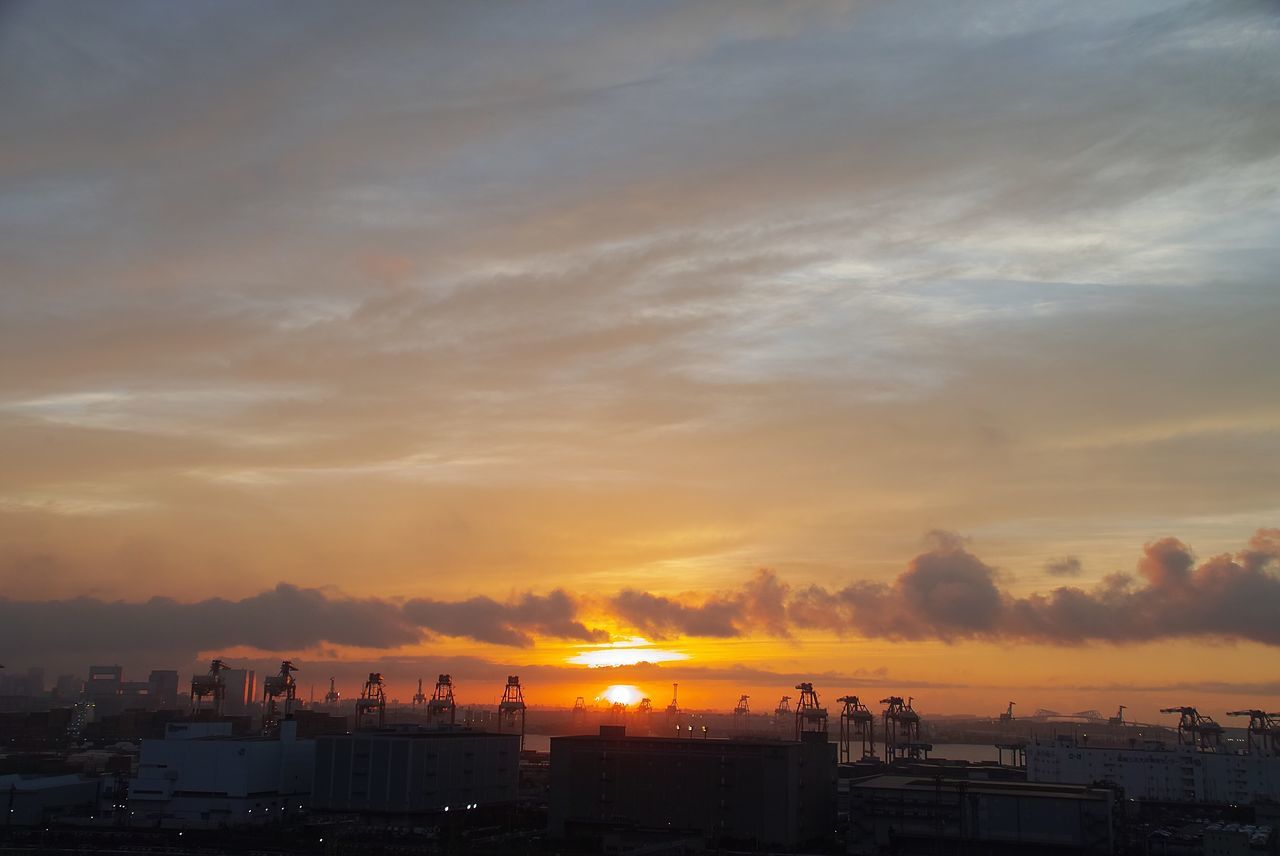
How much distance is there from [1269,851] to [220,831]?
41.1m

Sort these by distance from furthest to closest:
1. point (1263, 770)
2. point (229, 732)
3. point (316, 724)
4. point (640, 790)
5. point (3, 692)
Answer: point (3, 692)
point (316, 724)
point (1263, 770)
point (229, 732)
point (640, 790)

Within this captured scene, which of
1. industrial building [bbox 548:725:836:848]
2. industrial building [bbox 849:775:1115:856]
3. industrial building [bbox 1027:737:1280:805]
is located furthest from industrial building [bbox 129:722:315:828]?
industrial building [bbox 1027:737:1280:805]

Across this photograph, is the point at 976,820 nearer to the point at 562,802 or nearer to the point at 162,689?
the point at 562,802

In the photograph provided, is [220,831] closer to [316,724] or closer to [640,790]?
[640,790]

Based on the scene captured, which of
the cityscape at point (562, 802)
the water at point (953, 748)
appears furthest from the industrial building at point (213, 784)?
the water at point (953, 748)

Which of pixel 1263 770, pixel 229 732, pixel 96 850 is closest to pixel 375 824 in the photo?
pixel 96 850

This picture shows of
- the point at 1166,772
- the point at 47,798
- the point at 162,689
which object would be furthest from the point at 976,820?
the point at 162,689

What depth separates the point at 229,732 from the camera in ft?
202

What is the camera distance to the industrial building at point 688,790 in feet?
131

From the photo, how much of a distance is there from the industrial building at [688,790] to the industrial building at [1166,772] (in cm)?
3896

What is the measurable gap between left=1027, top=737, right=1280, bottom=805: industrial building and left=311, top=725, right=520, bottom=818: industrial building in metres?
42.2

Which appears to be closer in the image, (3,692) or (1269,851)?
(1269,851)

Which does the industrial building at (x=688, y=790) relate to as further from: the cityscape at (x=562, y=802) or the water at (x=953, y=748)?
the water at (x=953, y=748)

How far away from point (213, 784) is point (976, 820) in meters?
32.9
